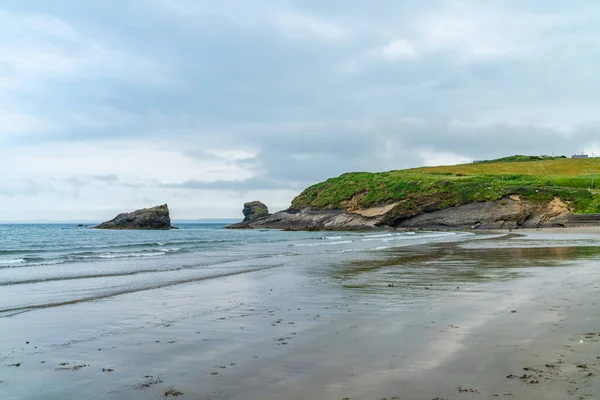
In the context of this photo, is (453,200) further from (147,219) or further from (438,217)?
(147,219)

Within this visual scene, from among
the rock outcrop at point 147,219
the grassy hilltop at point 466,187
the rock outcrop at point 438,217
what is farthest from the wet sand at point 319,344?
the rock outcrop at point 147,219

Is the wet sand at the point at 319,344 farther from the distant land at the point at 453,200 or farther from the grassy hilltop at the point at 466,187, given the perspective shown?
the grassy hilltop at the point at 466,187

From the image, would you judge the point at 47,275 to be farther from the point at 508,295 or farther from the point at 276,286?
the point at 508,295

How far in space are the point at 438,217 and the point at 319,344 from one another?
3378 inches

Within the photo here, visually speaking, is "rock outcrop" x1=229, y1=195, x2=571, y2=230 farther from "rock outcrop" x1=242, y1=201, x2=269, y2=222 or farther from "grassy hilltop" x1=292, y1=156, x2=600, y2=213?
"rock outcrop" x1=242, y1=201, x2=269, y2=222

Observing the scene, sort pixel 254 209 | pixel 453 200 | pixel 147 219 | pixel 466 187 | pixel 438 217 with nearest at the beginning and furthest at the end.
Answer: pixel 438 217
pixel 453 200
pixel 466 187
pixel 147 219
pixel 254 209

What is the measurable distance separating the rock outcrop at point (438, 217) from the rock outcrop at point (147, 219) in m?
23.9

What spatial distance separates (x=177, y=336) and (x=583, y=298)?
9747mm

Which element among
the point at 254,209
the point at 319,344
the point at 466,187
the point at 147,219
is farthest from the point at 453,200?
the point at 319,344

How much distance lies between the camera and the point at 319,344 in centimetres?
849

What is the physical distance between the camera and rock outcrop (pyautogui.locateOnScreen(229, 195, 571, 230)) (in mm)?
80125

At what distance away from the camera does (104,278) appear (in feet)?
69.4

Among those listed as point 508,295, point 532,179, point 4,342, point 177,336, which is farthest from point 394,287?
point 532,179

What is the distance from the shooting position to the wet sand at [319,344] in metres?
6.26
